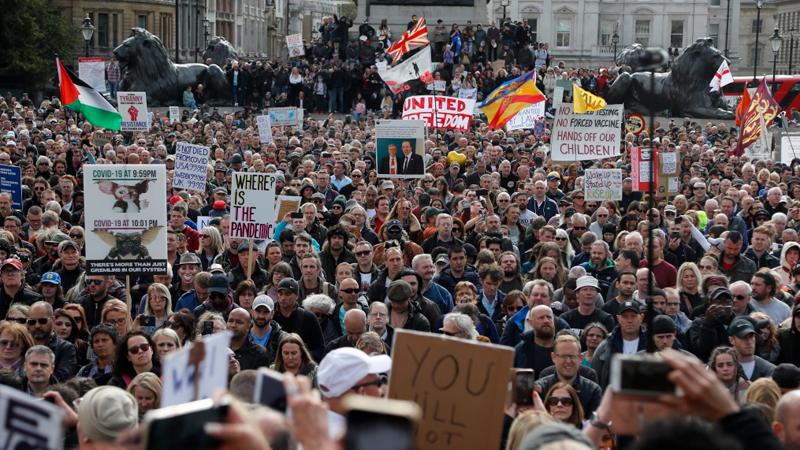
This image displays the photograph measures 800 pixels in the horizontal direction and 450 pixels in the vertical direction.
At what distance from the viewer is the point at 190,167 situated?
60.4ft

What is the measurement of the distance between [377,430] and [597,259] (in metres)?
10.5

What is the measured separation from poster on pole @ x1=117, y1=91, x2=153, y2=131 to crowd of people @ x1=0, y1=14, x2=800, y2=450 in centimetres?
A: 508

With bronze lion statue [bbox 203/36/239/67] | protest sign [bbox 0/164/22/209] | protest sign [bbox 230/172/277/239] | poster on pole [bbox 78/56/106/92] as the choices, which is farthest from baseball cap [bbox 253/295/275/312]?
bronze lion statue [bbox 203/36/239/67]

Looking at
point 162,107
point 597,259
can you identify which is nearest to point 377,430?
point 597,259

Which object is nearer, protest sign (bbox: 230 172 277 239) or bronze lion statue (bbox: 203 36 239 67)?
protest sign (bbox: 230 172 277 239)

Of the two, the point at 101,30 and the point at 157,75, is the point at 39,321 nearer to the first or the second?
the point at 157,75

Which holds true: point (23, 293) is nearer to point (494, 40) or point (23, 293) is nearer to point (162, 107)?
point (162, 107)

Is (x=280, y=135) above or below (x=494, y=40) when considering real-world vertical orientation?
below

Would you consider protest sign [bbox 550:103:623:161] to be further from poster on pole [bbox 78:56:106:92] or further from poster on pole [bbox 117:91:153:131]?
poster on pole [bbox 78:56:106:92]

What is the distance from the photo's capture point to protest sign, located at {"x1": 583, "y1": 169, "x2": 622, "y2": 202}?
17969 mm

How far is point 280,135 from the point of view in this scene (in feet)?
100

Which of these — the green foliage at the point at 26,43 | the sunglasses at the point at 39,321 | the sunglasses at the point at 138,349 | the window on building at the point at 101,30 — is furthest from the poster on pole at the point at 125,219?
the window on building at the point at 101,30

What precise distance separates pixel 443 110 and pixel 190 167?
7.25 meters

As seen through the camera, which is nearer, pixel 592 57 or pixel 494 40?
pixel 494 40
